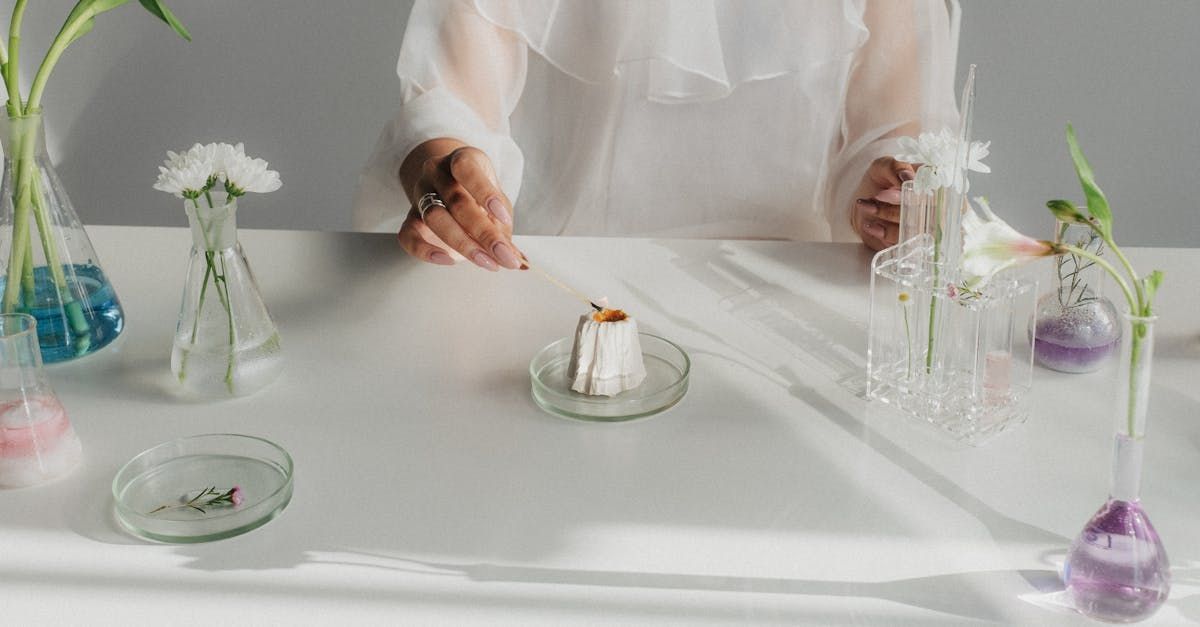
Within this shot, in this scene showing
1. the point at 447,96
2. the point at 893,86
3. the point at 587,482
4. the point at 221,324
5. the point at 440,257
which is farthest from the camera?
the point at 893,86

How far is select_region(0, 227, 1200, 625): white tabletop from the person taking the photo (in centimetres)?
75

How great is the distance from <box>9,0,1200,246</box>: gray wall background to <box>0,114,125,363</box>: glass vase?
133 cm

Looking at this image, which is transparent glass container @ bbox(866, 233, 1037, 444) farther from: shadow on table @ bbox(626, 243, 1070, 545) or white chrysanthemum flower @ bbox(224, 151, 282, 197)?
white chrysanthemum flower @ bbox(224, 151, 282, 197)

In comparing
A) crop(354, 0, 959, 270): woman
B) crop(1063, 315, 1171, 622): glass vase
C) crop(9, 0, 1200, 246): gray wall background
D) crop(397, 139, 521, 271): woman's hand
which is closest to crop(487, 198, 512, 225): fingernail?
crop(397, 139, 521, 271): woman's hand

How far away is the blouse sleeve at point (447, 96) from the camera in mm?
1388

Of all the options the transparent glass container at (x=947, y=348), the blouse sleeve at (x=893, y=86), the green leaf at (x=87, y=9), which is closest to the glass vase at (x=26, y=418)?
the green leaf at (x=87, y=9)

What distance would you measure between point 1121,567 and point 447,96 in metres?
0.94

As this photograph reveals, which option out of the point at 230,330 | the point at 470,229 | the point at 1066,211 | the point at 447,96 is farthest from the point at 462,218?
the point at 1066,211

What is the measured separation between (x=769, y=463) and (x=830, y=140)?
2.70ft

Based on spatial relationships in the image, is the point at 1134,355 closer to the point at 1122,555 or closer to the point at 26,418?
the point at 1122,555

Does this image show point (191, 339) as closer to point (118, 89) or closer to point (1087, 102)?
point (118, 89)

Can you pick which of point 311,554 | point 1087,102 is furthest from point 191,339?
point 1087,102

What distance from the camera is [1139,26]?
87.3 inches

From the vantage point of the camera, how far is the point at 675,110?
161 centimetres
